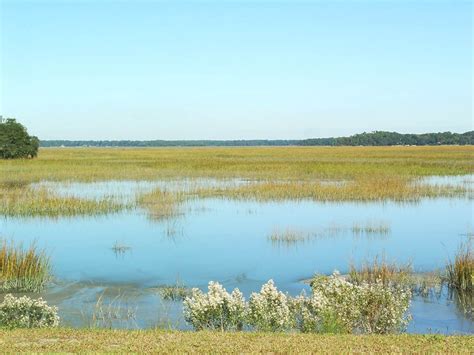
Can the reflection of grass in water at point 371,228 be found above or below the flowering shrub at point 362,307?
below

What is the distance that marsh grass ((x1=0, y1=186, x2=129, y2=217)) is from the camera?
80.9ft

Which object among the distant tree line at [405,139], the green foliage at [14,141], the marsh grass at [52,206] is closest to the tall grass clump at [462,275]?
the marsh grass at [52,206]

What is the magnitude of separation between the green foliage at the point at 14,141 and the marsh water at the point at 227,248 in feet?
135

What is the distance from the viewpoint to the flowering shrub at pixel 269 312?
9375mm

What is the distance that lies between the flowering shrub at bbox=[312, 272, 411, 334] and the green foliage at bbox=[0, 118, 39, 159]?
58.0 meters

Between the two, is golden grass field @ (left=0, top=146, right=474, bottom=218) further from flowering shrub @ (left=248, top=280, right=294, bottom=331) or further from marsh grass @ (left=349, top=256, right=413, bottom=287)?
flowering shrub @ (left=248, top=280, right=294, bottom=331)

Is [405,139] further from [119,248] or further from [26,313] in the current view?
[26,313]

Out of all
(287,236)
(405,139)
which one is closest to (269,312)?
(287,236)

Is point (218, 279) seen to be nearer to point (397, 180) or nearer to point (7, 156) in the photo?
point (397, 180)

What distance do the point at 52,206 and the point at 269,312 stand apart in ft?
58.7

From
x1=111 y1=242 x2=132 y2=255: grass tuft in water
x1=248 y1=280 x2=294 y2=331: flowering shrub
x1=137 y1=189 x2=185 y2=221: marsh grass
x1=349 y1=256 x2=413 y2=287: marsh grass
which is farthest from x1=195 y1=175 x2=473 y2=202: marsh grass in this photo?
x1=248 y1=280 x2=294 y2=331: flowering shrub

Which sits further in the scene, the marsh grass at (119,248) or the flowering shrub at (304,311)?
the marsh grass at (119,248)

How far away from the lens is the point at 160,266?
15.9m

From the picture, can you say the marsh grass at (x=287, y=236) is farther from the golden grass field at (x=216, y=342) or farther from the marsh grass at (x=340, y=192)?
the golden grass field at (x=216, y=342)
